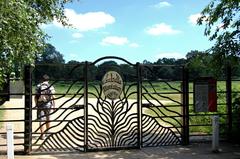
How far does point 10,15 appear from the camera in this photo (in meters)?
10.6

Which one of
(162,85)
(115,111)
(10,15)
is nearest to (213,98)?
(162,85)

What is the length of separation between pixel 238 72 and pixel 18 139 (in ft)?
22.6

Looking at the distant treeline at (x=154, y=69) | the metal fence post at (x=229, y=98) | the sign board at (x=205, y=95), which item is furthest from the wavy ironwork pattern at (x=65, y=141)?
the metal fence post at (x=229, y=98)

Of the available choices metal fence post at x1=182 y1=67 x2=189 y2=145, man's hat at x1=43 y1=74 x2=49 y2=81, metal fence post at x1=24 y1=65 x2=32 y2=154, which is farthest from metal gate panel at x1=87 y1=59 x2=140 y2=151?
metal fence post at x1=24 y1=65 x2=32 y2=154

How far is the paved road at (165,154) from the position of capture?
12.8m

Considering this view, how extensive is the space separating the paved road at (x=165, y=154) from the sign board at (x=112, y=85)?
1.52 meters

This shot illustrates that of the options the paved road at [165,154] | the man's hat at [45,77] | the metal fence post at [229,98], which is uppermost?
the man's hat at [45,77]

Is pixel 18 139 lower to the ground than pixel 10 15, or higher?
lower

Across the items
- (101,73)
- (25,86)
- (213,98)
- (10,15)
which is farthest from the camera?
(213,98)

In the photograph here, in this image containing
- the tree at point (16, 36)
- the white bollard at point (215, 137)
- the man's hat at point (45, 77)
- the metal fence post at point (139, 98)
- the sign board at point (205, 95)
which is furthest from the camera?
the sign board at point (205, 95)

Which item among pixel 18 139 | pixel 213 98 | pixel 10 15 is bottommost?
pixel 18 139

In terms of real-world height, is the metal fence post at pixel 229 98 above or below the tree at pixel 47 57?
below

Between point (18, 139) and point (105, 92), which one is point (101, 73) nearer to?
point (105, 92)

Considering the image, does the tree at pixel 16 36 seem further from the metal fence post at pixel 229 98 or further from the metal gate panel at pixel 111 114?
the metal fence post at pixel 229 98
